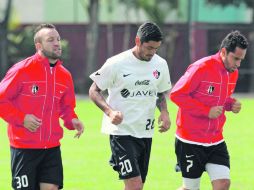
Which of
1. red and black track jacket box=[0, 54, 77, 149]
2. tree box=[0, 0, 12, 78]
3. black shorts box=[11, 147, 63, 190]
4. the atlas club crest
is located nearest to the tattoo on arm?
red and black track jacket box=[0, 54, 77, 149]

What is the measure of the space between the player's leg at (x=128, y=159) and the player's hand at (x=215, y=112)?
2.56 feet

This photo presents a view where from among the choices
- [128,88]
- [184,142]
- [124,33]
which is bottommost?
[124,33]

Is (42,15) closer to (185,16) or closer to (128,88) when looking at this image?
(185,16)

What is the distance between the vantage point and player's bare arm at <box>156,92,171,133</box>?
8.56 m

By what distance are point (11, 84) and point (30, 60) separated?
0.36 metres

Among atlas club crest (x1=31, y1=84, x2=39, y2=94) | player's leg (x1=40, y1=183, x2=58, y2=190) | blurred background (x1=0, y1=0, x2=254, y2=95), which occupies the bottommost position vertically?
blurred background (x1=0, y1=0, x2=254, y2=95)

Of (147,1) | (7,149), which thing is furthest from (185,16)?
(7,149)

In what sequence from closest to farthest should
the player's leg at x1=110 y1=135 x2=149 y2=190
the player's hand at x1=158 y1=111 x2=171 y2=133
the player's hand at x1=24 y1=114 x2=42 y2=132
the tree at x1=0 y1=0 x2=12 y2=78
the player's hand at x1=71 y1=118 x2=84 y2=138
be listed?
the player's hand at x1=24 y1=114 x2=42 y2=132 → the player's hand at x1=71 y1=118 x2=84 y2=138 → the player's leg at x1=110 y1=135 x2=149 y2=190 → the player's hand at x1=158 y1=111 x2=171 y2=133 → the tree at x1=0 y1=0 x2=12 y2=78

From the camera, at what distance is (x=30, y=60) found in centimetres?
802

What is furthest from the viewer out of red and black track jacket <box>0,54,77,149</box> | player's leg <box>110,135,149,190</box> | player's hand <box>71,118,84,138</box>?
player's leg <box>110,135,149,190</box>

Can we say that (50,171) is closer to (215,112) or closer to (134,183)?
(134,183)

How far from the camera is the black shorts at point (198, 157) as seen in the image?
8656 mm

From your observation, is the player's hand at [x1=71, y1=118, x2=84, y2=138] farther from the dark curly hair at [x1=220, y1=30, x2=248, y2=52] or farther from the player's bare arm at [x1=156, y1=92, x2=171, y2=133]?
the dark curly hair at [x1=220, y1=30, x2=248, y2=52]

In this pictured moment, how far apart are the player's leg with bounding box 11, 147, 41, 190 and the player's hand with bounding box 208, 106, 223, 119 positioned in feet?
5.82
